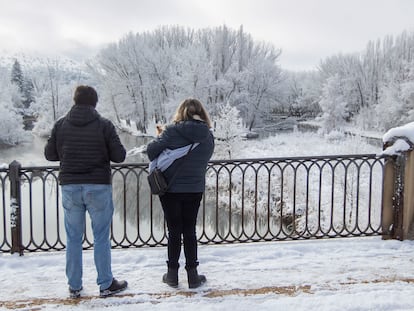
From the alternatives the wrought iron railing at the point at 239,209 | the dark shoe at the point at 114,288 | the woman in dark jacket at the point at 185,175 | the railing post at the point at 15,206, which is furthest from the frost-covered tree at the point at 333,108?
the dark shoe at the point at 114,288

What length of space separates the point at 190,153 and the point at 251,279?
1236 mm

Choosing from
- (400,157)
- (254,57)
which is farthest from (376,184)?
(254,57)

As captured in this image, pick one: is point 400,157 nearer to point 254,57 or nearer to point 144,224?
point 144,224

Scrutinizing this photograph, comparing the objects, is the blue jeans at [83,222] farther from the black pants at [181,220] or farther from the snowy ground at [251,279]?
the black pants at [181,220]

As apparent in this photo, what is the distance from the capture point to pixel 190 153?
3221 mm

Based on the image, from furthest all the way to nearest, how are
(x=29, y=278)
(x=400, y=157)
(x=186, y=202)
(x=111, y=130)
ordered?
(x=400, y=157), (x=29, y=278), (x=186, y=202), (x=111, y=130)

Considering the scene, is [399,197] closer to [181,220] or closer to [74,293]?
[181,220]

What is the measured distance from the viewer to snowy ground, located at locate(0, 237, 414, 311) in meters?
3.07

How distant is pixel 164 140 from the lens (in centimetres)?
320

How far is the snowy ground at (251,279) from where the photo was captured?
3.07m

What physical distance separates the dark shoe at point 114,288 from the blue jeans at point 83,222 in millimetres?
30

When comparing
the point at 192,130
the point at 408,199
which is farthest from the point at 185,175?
the point at 408,199

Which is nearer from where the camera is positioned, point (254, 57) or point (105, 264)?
point (105, 264)

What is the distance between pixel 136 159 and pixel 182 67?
13.3 meters
